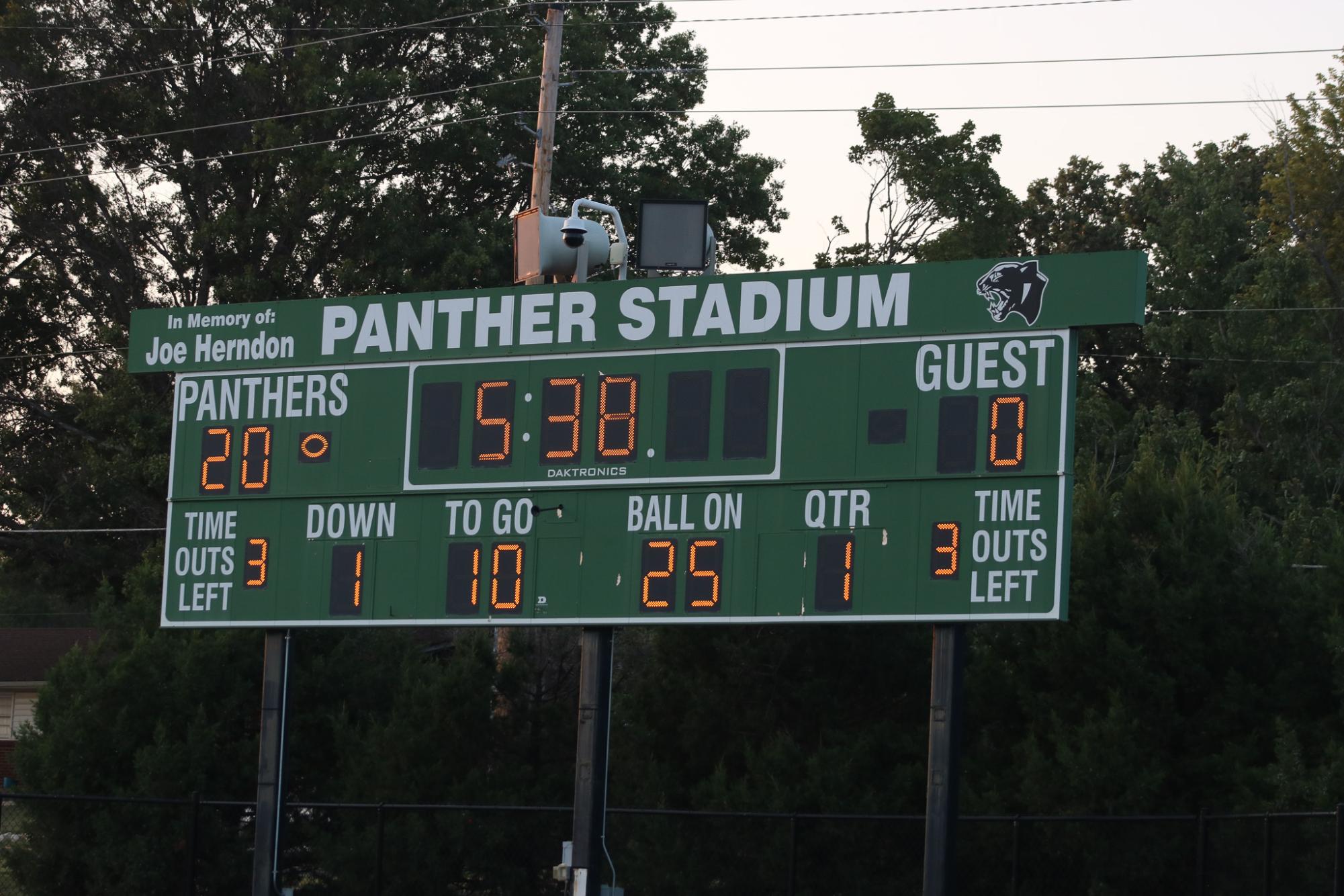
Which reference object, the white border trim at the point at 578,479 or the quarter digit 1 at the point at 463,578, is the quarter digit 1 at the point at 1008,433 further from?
the quarter digit 1 at the point at 463,578

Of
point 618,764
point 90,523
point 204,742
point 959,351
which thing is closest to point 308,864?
point 204,742

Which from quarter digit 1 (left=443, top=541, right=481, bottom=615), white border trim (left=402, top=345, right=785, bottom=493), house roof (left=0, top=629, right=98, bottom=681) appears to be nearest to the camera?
white border trim (left=402, top=345, right=785, bottom=493)

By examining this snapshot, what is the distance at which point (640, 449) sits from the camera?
44.4ft

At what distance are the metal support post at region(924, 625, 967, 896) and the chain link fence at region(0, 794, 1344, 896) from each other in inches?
109

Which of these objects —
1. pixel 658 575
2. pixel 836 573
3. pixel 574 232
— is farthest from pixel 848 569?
pixel 574 232

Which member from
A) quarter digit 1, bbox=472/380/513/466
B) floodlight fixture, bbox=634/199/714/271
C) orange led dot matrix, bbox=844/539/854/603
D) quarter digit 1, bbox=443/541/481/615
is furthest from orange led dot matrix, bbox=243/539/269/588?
orange led dot matrix, bbox=844/539/854/603

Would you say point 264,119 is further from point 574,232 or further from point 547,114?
point 574,232

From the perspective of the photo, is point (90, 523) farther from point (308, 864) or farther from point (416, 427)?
point (416, 427)

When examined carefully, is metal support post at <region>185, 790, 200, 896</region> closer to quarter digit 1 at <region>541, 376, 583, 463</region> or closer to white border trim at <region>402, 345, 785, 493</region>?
white border trim at <region>402, 345, 785, 493</region>

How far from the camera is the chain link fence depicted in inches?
634

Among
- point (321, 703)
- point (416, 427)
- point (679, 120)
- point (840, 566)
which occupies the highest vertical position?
point (679, 120)

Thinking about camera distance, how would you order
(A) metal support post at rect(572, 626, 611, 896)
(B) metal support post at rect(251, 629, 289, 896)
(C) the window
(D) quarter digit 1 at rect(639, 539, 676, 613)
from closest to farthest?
1. (D) quarter digit 1 at rect(639, 539, 676, 613)
2. (A) metal support post at rect(572, 626, 611, 896)
3. (B) metal support post at rect(251, 629, 289, 896)
4. (C) the window

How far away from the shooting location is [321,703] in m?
21.8

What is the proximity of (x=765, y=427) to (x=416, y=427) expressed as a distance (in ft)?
9.31
